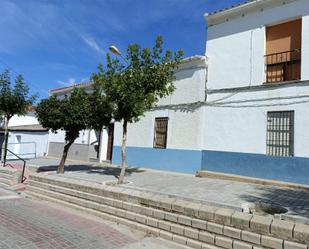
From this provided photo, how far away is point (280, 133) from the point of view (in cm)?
973

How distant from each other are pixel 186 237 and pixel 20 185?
7.09 meters

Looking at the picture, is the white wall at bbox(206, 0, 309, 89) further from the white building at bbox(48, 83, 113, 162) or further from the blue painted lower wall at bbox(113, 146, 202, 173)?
the white building at bbox(48, 83, 113, 162)

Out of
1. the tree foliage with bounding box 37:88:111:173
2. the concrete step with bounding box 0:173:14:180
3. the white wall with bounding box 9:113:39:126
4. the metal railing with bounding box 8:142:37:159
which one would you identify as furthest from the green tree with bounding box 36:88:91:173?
the white wall with bounding box 9:113:39:126

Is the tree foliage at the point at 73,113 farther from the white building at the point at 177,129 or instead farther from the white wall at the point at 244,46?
the white wall at the point at 244,46

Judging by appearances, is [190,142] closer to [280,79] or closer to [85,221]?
[280,79]

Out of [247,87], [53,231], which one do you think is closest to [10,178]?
[53,231]

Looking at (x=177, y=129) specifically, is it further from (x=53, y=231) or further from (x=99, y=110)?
(x=53, y=231)

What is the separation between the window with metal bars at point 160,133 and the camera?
43.2 feet

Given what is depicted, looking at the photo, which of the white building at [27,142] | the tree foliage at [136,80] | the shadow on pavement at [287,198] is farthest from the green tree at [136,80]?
the white building at [27,142]

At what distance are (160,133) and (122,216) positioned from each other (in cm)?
770

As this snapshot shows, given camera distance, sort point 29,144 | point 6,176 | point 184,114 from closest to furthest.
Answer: point 6,176, point 184,114, point 29,144

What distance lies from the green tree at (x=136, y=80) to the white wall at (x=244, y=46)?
149 inches

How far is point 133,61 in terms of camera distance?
806 centimetres

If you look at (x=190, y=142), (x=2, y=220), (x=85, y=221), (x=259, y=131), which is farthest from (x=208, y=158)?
(x=2, y=220)
